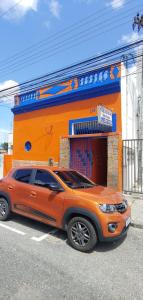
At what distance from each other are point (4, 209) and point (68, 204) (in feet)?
7.99

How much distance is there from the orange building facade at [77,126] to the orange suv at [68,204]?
430cm

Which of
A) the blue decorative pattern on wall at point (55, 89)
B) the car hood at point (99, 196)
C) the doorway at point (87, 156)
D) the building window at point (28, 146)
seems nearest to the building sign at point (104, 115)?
the doorway at point (87, 156)

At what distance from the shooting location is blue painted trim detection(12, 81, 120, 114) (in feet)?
34.4

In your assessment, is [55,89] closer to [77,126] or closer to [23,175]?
[77,126]

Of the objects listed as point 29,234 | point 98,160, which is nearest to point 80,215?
point 29,234

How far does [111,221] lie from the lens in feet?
14.4

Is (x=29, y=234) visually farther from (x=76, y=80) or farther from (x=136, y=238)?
(x=76, y=80)

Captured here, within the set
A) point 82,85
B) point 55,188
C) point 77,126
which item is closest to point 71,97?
point 82,85

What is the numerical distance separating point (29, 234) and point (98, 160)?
7350 mm

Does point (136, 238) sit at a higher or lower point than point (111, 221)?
lower

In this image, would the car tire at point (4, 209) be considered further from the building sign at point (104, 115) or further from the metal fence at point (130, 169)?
the metal fence at point (130, 169)

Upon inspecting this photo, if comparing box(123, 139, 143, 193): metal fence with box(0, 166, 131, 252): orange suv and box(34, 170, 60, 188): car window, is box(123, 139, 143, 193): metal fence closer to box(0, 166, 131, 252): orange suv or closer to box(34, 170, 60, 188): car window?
box(0, 166, 131, 252): orange suv

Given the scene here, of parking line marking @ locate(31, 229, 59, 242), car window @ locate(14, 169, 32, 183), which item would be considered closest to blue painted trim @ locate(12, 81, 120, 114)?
car window @ locate(14, 169, 32, 183)

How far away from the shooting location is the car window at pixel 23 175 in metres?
6.05
